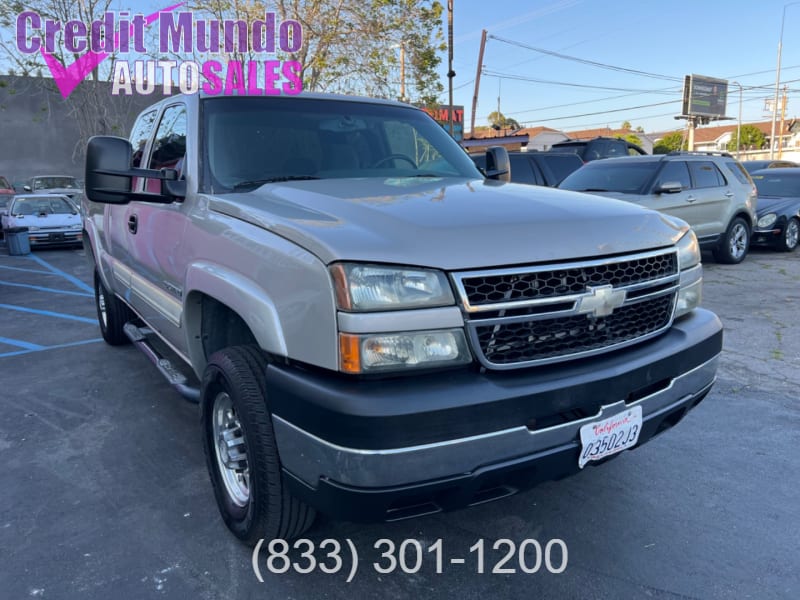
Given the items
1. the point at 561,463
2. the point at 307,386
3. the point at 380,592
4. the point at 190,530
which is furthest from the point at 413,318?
the point at 190,530

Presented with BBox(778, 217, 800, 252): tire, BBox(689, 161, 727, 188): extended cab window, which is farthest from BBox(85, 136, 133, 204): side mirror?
BBox(778, 217, 800, 252): tire

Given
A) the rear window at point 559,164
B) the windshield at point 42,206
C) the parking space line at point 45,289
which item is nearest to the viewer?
the parking space line at point 45,289

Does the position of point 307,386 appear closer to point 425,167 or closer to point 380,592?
point 380,592

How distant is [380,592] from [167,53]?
63.9 feet

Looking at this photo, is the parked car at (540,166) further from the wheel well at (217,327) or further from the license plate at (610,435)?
the license plate at (610,435)

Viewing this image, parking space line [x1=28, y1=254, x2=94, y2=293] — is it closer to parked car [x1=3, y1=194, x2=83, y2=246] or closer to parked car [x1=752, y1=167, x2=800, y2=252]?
parked car [x1=3, y1=194, x2=83, y2=246]

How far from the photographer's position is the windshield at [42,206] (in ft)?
47.3

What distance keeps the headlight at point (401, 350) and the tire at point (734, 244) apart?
9765 mm

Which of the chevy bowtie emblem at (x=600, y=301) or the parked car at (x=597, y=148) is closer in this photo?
the chevy bowtie emblem at (x=600, y=301)

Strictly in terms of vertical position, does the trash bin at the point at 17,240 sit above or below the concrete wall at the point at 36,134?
below

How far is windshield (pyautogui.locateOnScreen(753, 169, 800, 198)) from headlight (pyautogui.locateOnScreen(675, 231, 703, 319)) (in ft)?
39.6

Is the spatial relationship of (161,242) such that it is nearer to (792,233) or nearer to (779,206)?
(779,206)

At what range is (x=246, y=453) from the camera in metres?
2.41

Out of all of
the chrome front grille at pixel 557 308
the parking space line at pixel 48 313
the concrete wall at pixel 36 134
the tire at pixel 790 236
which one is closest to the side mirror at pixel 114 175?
the chrome front grille at pixel 557 308
